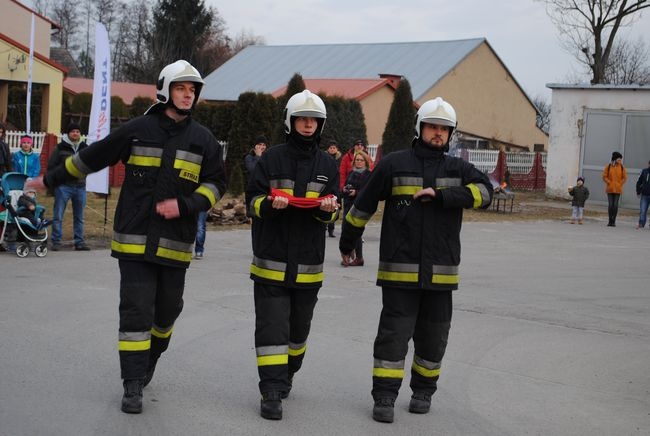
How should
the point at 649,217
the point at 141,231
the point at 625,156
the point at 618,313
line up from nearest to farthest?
the point at 141,231, the point at 618,313, the point at 649,217, the point at 625,156

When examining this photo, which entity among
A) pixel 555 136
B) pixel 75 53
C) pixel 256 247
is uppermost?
pixel 75 53

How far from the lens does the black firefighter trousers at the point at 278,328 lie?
637cm

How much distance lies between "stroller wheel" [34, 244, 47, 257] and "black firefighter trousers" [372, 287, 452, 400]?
8.58 m

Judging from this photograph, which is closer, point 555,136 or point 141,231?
point 141,231

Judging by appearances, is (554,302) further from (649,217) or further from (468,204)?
(649,217)

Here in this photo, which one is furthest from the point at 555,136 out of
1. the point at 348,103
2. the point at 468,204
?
the point at 468,204

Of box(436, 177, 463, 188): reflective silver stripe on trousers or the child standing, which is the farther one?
the child standing

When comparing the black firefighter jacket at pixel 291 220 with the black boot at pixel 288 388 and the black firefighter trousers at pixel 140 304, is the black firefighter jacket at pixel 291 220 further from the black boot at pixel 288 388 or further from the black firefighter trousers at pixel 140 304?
the black boot at pixel 288 388

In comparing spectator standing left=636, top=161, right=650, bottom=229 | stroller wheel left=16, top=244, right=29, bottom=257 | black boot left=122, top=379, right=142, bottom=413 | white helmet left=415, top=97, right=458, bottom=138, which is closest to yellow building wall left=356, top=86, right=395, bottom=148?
spectator standing left=636, top=161, right=650, bottom=229

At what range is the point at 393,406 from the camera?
6.45 meters

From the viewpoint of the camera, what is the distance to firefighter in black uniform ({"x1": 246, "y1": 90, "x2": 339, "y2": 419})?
252 inches

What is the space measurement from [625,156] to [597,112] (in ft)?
6.34

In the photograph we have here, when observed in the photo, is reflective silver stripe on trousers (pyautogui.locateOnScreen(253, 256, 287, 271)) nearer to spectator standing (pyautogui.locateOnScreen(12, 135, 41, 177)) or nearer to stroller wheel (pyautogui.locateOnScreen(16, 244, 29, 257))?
stroller wheel (pyautogui.locateOnScreen(16, 244, 29, 257))

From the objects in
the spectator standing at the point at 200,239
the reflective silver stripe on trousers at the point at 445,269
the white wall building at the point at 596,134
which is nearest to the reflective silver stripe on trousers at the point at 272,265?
the reflective silver stripe on trousers at the point at 445,269
